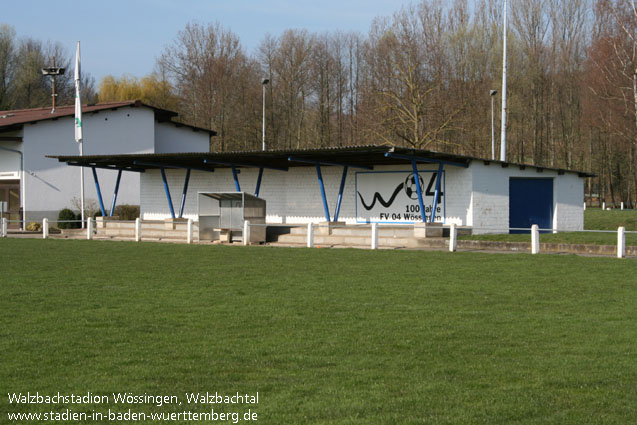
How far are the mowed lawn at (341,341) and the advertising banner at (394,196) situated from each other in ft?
45.1

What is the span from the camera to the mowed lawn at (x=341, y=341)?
6.43 m

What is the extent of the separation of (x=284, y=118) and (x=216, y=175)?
25.9m

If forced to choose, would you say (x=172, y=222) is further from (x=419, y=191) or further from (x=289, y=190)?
(x=419, y=191)

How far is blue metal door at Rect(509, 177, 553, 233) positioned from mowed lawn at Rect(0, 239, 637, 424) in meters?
14.1

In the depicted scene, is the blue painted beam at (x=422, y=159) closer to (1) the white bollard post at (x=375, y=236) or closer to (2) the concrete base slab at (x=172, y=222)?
(1) the white bollard post at (x=375, y=236)

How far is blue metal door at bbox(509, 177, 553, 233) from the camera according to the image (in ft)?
100

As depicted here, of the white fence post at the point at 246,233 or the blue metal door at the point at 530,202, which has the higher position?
the blue metal door at the point at 530,202

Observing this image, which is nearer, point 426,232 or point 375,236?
point 375,236

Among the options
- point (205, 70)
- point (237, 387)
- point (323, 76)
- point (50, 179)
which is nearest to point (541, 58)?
point (323, 76)

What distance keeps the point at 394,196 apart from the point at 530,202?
5.56 meters

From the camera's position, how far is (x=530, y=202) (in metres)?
30.8

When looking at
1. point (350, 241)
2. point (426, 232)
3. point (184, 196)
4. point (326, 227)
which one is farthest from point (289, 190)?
point (426, 232)

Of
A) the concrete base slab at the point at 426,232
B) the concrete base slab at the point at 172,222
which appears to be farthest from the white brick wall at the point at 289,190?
the concrete base slab at the point at 172,222

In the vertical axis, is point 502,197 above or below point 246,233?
above
